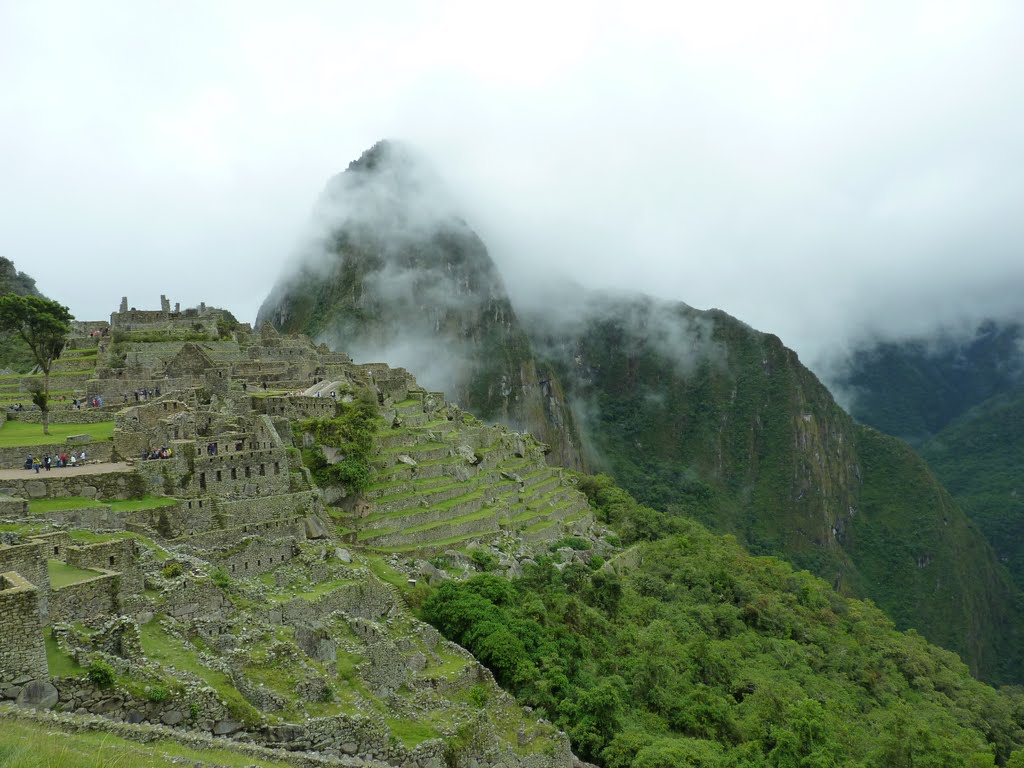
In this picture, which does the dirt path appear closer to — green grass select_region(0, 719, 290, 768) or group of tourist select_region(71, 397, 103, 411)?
group of tourist select_region(71, 397, 103, 411)

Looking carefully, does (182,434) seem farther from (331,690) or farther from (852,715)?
(852,715)

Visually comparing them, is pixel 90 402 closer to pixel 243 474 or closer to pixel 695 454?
pixel 243 474

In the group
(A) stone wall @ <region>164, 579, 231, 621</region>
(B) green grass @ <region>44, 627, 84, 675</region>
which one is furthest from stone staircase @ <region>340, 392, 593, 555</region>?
(B) green grass @ <region>44, 627, 84, 675</region>

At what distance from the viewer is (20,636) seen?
1030cm

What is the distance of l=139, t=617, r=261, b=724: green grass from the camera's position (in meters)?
13.0

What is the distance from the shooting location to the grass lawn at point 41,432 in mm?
24459

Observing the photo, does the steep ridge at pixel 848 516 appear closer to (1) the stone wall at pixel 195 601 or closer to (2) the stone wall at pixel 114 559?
(1) the stone wall at pixel 195 601

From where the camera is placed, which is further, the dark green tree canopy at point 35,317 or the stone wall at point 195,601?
the dark green tree canopy at point 35,317

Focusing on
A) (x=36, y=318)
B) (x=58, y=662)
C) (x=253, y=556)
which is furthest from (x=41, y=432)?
(x=58, y=662)

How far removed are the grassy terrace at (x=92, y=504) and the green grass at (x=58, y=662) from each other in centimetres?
785

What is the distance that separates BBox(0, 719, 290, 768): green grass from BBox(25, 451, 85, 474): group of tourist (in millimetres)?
14201

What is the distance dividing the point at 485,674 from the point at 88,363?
31.4m

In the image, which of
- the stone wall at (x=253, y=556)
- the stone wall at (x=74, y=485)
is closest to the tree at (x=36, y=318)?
the stone wall at (x=74, y=485)

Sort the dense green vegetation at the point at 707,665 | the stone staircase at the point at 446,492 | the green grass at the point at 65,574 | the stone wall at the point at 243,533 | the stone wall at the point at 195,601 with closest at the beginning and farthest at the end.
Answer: the green grass at the point at 65,574
the stone wall at the point at 195,601
the stone wall at the point at 243,533
the dense green vegetation at the point at 707,665
the stone staircase at the point at 446,492
